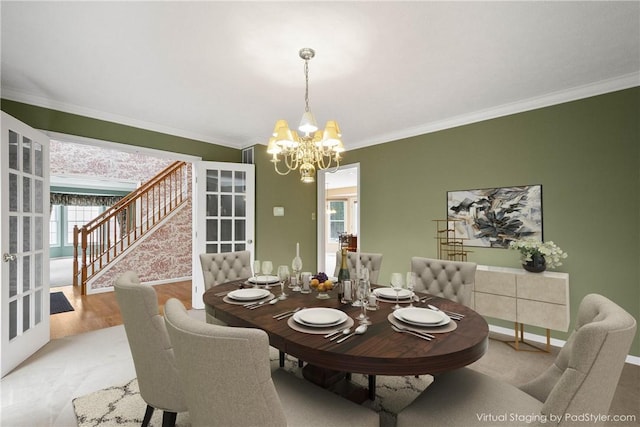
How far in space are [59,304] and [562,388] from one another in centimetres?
579

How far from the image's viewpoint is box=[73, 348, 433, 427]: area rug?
1811 mm

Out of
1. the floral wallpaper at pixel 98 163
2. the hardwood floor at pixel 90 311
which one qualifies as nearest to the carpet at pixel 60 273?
the hardwood floor at pixel 90 311

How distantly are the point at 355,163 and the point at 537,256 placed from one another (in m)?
2.73

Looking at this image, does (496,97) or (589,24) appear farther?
(496,97)

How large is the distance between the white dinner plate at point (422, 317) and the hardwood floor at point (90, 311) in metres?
3.65

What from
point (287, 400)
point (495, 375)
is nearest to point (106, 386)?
point (287, 400)

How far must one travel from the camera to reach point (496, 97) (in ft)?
9.91

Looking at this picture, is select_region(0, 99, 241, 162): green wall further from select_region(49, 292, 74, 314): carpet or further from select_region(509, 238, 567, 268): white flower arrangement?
select_region(509, 238, 567, 268): white flower arrangement

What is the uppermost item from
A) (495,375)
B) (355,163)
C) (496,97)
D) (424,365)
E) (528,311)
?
(496,97)

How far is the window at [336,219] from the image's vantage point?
1092cm

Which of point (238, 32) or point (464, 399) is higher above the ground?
point (238, 32)

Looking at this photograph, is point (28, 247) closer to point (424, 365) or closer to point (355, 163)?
point (424, 365)

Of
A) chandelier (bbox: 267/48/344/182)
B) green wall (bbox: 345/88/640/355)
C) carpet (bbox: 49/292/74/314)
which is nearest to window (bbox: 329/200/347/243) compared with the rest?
green wall (bbox: 345/88/640/355)

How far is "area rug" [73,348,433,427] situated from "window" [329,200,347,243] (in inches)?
341
